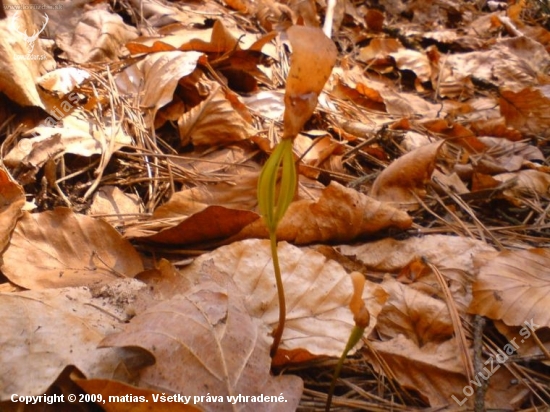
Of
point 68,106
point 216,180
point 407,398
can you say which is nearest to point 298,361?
point 407,398

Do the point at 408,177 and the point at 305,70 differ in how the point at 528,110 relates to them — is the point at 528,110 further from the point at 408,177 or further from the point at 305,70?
the point at 305,70

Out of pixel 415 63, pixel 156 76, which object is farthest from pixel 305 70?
pixel 415 63

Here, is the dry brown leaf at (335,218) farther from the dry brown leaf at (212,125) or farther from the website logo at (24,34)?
the website logo at (24,34)

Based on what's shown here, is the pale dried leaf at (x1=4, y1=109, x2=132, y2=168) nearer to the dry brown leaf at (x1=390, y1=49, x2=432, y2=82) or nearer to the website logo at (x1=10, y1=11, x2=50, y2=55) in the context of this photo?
the website logo at (x1=10, y1=11, x2=50, y2=55)

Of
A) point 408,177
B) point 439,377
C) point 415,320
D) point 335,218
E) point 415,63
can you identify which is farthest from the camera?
point 415,63

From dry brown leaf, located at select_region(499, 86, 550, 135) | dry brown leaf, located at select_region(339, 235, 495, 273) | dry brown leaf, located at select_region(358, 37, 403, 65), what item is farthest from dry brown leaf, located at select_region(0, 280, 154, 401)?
dry brown leaf, located at select_region(358, 37, 403, 65)

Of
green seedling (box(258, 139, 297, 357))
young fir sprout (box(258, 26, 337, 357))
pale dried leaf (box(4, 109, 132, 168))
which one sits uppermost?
young fir sprout (box(258, 26, 337, 357))

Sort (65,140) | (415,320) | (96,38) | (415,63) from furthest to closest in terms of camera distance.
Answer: (415,63) < (96,38) < (65,140) < (415,320)

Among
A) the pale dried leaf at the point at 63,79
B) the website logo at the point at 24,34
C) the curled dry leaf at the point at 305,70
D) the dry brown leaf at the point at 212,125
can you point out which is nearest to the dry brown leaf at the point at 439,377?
the curled dry leaf at the point at 305,70

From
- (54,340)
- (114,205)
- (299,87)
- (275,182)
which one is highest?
(299,87)
